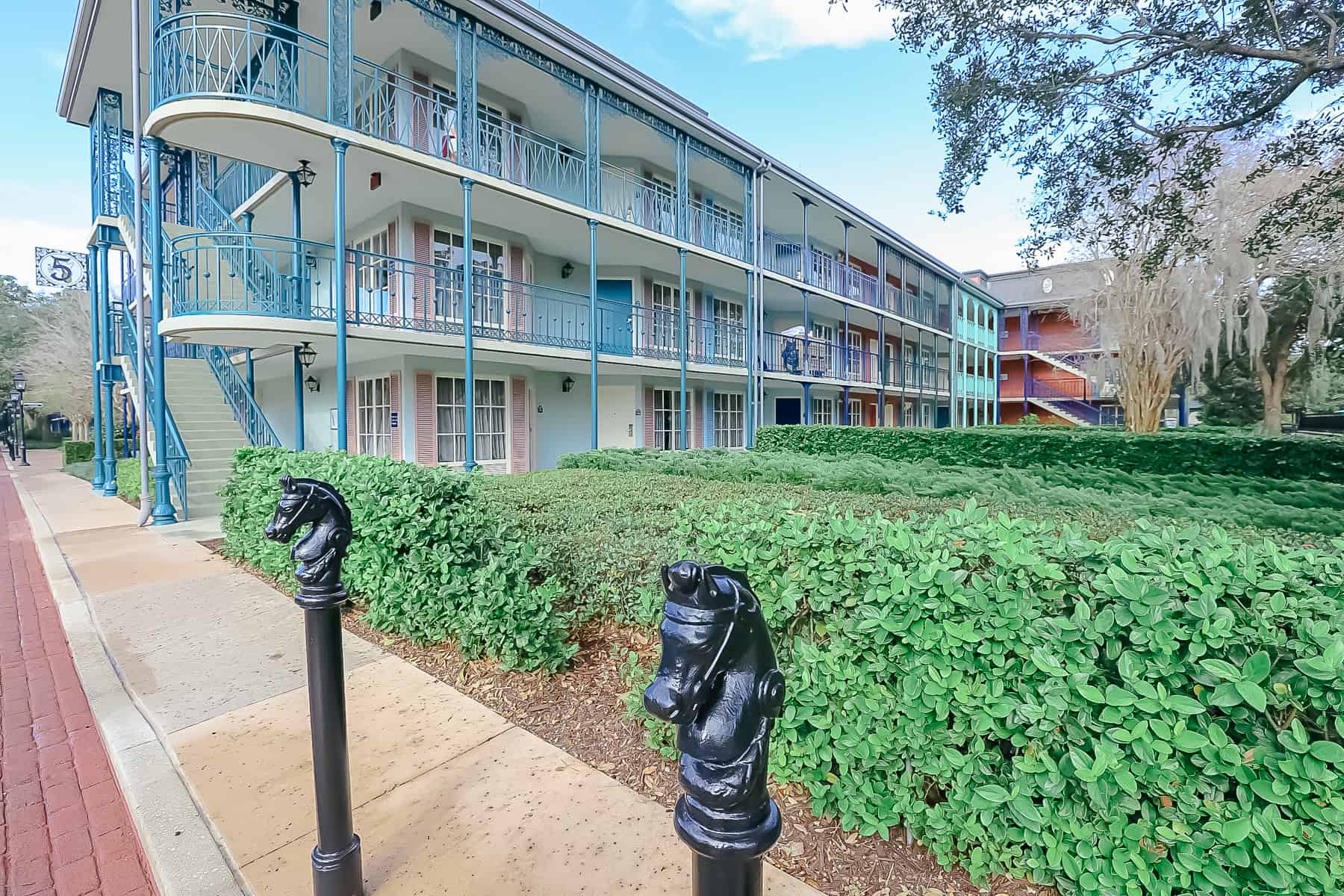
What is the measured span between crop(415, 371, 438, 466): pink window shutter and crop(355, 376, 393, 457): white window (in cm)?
70

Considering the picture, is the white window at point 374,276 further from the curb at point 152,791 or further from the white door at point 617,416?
the curb at point 152,791

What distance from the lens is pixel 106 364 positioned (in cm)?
1455

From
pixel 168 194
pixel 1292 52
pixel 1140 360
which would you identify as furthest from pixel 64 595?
pixel 1140 360

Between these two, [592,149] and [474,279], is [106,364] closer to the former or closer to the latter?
[474,279]

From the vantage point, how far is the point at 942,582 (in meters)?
2.11

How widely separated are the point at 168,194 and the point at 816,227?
68.8ft

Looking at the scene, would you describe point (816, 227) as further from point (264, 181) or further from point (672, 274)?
point (264, 181)

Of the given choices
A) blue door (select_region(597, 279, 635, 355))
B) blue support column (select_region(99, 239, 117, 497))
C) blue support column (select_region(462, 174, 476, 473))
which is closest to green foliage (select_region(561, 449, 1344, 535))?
blue support column (select_region(462, 174, 476, 473))

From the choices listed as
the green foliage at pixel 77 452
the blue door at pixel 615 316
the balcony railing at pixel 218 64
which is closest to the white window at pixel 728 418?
the blue door at pixel 615 316

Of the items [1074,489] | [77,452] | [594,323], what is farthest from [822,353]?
[77,452]

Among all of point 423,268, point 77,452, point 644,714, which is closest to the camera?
point 644,714

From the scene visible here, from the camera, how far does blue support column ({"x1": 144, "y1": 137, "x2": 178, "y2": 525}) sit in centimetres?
958

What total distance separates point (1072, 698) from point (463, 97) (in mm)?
12001

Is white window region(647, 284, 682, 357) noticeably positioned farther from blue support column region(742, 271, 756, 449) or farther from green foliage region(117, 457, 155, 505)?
green foliage region(117, 457, 155, 505)
